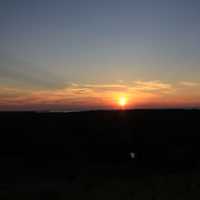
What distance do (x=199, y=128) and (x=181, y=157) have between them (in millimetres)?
16229

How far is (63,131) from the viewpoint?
136ft

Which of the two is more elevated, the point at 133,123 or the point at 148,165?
the point at 133,123

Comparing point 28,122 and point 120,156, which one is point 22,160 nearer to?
point 120,156

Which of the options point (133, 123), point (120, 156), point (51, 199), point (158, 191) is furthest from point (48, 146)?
point (158, 191)

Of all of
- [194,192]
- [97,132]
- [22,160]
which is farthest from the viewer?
[97,132]

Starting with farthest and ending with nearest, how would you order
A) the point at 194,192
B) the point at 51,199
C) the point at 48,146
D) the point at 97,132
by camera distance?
the point at 97,132
the point at 48,146
the point at 51,199
the point at 194,192

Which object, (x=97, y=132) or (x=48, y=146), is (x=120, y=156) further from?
(x=97, y=132)

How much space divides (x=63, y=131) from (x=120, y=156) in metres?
13.7

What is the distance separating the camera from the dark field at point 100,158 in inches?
460

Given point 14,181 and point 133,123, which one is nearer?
point 14,181

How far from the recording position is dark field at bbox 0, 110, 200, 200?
38.3 feet

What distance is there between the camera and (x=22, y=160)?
89.1ft

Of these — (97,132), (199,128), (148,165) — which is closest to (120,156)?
(148,165)

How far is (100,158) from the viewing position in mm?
28438
